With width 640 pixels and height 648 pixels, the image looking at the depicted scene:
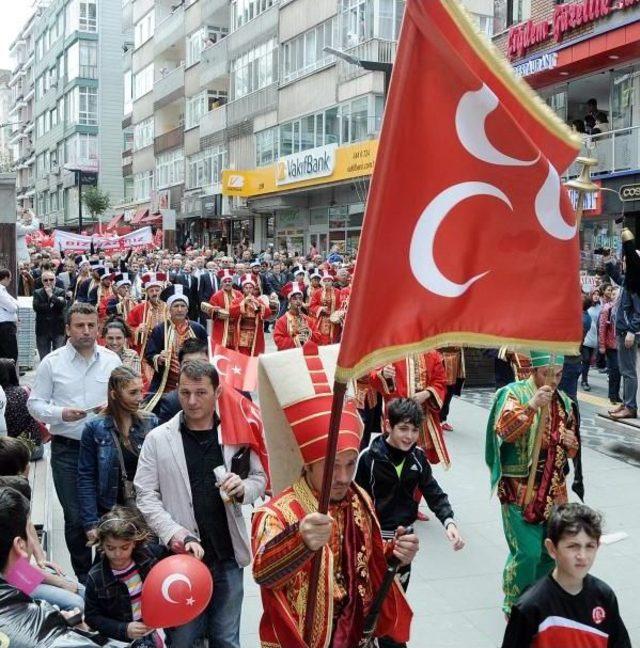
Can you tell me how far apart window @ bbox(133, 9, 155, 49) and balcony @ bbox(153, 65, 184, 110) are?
3.98 metres

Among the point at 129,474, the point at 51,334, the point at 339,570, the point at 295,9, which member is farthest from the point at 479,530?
the point at 295,9

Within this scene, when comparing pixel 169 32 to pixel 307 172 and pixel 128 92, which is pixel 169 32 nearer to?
pixel 128 92

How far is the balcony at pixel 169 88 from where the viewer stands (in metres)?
48.8

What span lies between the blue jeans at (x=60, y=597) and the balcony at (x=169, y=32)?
47.3 meters

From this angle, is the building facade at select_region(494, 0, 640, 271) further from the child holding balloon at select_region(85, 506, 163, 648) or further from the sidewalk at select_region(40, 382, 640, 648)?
the child holding balloon at select_region(85, 506, 163, 648)

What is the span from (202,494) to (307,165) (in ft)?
95.3

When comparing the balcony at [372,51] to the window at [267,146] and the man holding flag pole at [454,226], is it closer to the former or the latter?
the window at [267,146]

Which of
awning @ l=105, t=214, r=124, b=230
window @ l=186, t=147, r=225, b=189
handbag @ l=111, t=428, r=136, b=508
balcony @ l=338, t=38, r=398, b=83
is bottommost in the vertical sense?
handbag @ l=111, t=428, r=136, b=508

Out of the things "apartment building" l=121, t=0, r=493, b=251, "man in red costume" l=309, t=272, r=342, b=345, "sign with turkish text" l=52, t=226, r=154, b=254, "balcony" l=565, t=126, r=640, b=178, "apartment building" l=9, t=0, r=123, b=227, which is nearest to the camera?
"man in red costume" l=309, t=272, r=342, b=345

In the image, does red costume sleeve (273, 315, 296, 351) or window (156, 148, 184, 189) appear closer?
red costume sleeve (273, 315, 296, 351)

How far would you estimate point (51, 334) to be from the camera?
1492 centimetres

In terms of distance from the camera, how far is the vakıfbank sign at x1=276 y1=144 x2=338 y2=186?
3063cm

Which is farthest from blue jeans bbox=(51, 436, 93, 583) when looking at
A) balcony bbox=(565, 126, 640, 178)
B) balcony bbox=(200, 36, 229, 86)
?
balcony bbox=(200, 36, 229, 86)

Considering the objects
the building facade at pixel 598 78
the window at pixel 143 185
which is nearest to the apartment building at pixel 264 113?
the window at pixel 143 185
